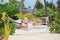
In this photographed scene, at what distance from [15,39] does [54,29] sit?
4.96 m

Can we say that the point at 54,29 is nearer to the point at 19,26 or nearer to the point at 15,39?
the point at 19,26

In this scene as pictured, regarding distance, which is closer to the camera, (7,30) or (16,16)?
(7,30)

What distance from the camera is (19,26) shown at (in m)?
16.6

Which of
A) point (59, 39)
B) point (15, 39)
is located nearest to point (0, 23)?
point (15, 39)

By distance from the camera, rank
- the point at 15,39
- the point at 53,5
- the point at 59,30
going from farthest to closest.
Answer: the point at 53,5 → the point at 59,30 → the point at 15,39

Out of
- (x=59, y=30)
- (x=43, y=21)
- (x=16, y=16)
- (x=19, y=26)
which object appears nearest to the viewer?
(x=59, y=30)

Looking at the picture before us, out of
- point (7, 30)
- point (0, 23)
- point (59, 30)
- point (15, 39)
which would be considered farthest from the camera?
point (59, 30)

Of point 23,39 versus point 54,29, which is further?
point 54,29

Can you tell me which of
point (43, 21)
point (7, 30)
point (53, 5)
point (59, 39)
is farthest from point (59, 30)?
point (53, 5)

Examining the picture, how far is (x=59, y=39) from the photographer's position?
11.4m

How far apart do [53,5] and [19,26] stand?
32296 millimetres

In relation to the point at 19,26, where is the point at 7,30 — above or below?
above

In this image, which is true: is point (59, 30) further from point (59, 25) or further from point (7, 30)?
point (7, 30)

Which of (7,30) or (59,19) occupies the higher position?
(7,30)
